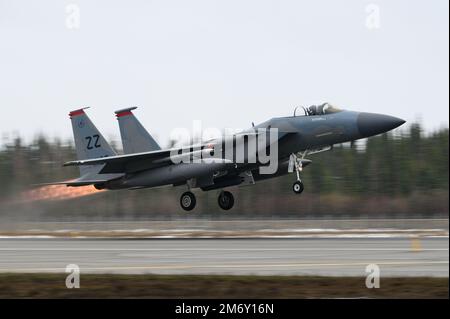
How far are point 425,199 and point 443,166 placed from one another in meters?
13.1

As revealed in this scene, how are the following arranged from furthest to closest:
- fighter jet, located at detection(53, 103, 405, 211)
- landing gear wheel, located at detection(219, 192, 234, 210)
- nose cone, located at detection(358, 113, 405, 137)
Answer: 1. landing gear wheel, located at detection(219, 192, 234, 210)
2. fighter jet, located at detection(53, 103, 405, 211)
3. nose cone, located at detection(358, 113, 405, 137)

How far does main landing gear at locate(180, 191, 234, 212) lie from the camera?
88.9 ft

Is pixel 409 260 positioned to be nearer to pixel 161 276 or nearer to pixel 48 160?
pixel 161 276

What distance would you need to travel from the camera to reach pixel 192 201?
27.1 m

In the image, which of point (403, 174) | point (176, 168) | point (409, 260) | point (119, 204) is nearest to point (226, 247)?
point (176, 168)

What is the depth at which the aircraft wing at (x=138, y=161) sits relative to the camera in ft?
86.8

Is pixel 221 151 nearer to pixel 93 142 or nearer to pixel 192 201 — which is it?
pixel 192 201

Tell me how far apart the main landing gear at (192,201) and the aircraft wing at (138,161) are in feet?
4.73

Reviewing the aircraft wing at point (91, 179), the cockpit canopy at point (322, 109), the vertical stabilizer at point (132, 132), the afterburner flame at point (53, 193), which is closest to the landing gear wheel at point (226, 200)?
the vertical stabilizer at point (132, 132)

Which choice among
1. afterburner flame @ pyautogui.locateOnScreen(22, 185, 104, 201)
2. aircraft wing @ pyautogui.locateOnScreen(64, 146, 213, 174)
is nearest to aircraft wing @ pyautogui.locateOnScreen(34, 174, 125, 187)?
aircraft wing @ pyautogui.locateOnScreen(64, 146, 213, 174)

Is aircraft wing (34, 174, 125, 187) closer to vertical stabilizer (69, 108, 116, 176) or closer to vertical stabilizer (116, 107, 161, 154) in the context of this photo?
vertical stabilizer (69, 108, 116, 176)

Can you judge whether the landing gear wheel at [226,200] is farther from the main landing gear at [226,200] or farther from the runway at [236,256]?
the runway at [236,256]

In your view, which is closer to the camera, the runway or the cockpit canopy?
the runway

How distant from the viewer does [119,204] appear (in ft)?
130
